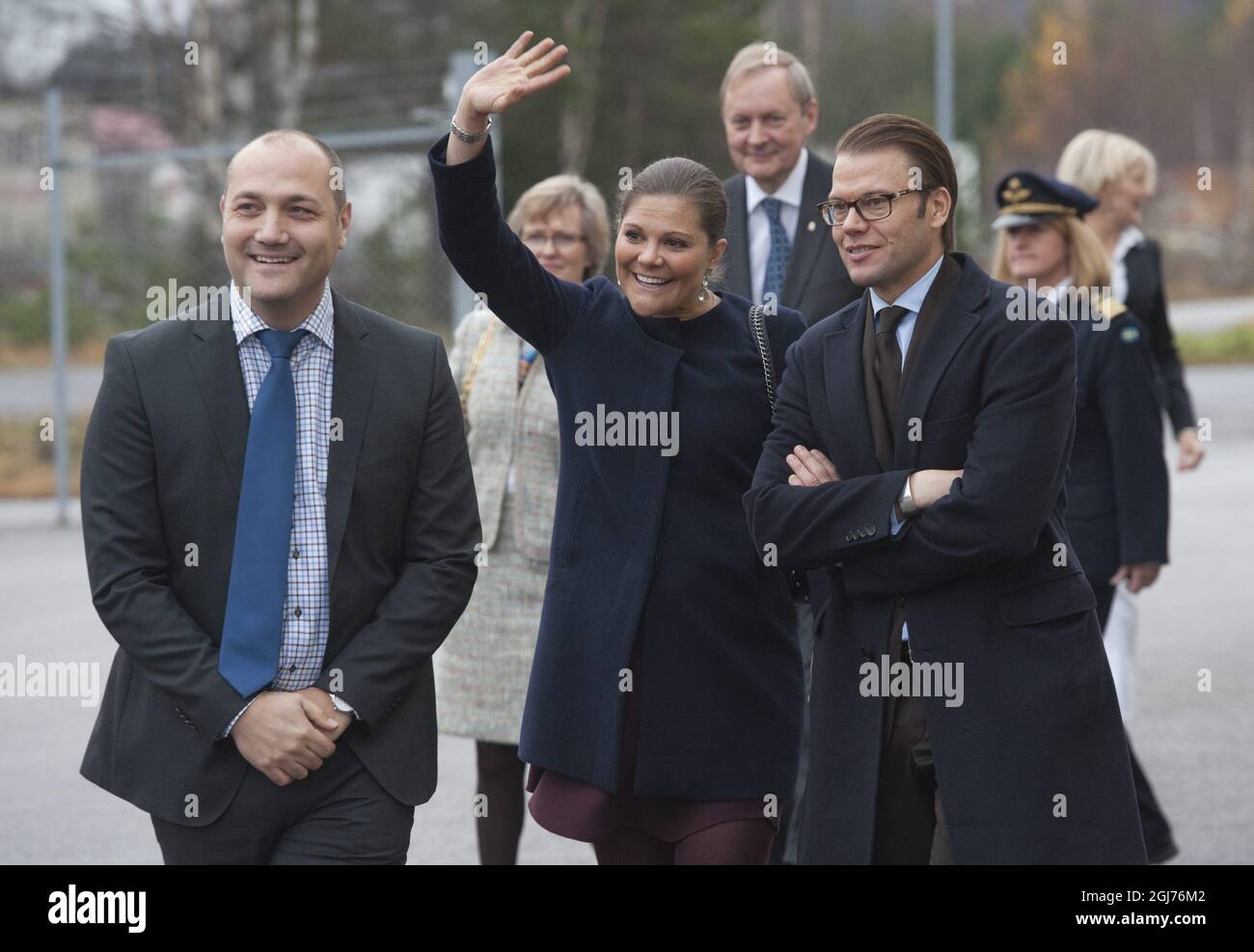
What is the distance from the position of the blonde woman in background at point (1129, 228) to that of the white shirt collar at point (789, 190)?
1.61 m

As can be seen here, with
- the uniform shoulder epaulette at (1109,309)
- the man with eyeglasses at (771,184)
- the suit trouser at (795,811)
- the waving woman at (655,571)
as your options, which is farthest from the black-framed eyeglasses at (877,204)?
the uniform shoulder epaulette at (1109,309)

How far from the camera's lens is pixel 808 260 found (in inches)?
203

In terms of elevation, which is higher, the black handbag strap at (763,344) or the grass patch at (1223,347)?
the grass patch at (1223,347)

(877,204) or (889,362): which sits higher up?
(877,204)

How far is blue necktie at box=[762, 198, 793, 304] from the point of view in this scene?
531 centimetres

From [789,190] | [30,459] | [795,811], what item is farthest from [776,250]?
[30,459]

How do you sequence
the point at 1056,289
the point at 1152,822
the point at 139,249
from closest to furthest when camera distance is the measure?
the point at 1056,289 < the point at 1152,822 < the point at 139,249

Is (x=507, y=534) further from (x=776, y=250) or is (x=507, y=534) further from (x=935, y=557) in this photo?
(x=935, y=557)

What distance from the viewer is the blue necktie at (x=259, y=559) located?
10.8 ft

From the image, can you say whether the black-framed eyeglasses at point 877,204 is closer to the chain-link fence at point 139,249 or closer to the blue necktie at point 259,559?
the blue necktie at point 259,559

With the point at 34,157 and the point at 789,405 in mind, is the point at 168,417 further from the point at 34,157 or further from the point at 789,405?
the point at 34,157

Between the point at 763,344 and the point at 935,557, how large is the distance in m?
0.82

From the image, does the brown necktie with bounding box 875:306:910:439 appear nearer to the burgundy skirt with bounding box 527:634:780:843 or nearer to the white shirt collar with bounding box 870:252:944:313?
the white shirt collar with bounding box 870:252:944:313

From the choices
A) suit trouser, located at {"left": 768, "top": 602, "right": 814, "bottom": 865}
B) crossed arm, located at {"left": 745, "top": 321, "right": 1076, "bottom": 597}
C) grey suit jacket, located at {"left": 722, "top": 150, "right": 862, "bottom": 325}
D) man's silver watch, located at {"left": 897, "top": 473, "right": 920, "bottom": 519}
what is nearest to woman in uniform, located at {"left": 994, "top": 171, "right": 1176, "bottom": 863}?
grey suit jacket, located at {"left": 722, "top": 150, "right": 862, "bottom": 325}
